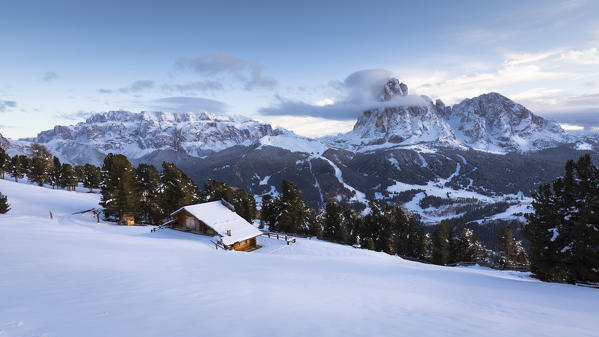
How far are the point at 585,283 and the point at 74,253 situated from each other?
34762mm

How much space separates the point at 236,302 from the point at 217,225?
29.5 meters

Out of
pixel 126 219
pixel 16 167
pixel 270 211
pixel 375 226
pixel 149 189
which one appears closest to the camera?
pixel 126 219

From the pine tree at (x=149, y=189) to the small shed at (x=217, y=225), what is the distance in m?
8.97

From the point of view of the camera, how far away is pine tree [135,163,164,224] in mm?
46434

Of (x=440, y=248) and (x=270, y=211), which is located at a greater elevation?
(x=270, y=211)

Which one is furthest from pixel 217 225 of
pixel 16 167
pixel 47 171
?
pixel 16 167

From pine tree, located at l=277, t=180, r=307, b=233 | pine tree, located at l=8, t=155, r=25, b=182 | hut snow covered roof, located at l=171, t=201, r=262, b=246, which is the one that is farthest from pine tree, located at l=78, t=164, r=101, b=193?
pine tree, located at l=277, t=180, r=307, b=233

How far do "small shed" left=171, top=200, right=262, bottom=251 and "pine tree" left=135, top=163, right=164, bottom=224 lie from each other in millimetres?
8968

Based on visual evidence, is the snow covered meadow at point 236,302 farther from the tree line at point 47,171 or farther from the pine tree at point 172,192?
the tree line at point 47,171

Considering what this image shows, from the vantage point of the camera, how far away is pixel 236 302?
28.5 ft

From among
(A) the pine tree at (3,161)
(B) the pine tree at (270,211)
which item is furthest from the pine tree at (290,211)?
(A) the pine tree at (3,161)

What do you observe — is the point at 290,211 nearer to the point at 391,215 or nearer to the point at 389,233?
the point at 391,215

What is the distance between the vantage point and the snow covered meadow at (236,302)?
650 centimetres

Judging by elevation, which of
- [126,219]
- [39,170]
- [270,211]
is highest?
[39,170]
